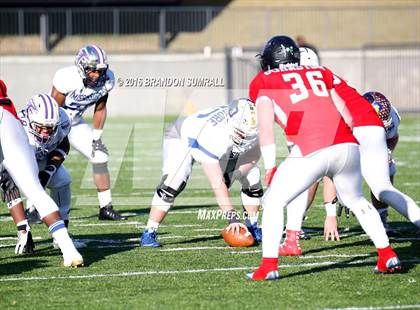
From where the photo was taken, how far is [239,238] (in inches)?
298

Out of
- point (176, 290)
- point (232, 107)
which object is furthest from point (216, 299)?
point (232, 107)

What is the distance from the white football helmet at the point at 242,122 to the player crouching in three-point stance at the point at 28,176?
159 cm

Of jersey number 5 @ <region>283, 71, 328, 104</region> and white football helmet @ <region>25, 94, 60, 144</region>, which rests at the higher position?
jersey number 5 @ <region>283, 71, 328, 104</region>

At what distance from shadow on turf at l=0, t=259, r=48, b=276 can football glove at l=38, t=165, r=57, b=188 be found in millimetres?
700

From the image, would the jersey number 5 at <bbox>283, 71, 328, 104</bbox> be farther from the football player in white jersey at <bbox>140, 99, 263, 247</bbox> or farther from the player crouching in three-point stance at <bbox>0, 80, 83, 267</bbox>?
the player crouching in three-point stance at <bbox>0, 80, 83, 267</bbox>

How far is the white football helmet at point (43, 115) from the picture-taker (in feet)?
23.1

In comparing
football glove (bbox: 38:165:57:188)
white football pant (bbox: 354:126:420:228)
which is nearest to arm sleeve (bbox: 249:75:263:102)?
white football pant (bbox: 354:126:420:228)

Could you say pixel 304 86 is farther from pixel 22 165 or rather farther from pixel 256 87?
pixel 22 165

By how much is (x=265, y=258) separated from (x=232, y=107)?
176cm

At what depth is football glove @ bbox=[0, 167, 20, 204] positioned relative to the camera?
24.3 feet

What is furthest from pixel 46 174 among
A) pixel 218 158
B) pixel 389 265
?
pixel 389 265

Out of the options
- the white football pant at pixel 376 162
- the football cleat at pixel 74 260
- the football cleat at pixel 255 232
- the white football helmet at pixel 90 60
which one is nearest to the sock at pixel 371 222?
the white football pant at pixel 376 162

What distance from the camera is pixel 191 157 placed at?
7691 mm

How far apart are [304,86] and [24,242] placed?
264 centimetres
